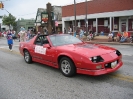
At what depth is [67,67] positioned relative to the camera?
5.64 meters

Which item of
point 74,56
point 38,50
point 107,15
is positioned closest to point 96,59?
point 74,56

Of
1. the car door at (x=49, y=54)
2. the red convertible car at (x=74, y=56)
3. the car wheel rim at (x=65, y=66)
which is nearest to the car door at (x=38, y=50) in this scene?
the red convertible car at (x=74, y=56)

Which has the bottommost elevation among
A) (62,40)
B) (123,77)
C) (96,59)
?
(123,77)

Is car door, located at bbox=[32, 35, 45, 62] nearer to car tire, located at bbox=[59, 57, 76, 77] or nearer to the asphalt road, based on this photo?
the asphalt road

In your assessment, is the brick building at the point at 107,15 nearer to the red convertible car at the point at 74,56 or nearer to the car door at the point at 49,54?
the red convertible car at the point at 74,56

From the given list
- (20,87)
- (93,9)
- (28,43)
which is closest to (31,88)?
(20,87)

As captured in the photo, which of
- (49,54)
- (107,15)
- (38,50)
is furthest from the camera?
(107,15)

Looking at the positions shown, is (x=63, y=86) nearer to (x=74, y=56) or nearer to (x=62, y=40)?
(x=74, y=56)

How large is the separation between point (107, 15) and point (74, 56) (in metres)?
20.9

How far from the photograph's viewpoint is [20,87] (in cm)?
502

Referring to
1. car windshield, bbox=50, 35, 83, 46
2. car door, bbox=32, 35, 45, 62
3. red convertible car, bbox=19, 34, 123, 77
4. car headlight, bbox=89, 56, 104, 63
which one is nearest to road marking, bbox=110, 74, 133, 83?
red convertible car, bbox=19, 34, 123, 77

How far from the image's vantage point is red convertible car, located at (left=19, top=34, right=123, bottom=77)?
16.4 feet

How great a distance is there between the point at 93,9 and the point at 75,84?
2307cm

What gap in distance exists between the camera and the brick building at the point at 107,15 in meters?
22.8
